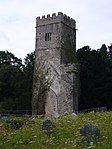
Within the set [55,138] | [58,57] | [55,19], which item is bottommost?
[55,138]

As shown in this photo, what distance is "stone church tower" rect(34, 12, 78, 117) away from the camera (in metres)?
53.8

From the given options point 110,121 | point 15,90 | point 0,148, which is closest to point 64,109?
point 15,90

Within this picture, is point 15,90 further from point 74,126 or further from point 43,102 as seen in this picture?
point 74,126

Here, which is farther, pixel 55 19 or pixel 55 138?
pixel 55 19

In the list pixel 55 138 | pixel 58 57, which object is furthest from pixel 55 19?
pixel 55 138

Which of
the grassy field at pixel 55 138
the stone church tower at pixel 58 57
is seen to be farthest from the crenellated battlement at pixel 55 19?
the grassy field at pixel 55 138

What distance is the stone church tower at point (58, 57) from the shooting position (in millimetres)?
53781

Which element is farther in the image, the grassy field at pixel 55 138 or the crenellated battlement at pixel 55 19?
the crenellated battlement at pixel 55 19

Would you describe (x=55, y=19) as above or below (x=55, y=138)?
above

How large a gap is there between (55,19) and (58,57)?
5.12m

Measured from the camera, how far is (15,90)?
6444cm

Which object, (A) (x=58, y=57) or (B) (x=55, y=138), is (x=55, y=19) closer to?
(A) (x=58, y=57)

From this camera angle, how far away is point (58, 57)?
55.5 m

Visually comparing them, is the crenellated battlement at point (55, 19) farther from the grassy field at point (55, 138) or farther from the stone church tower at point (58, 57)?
the grassy field at point (55, 138)
